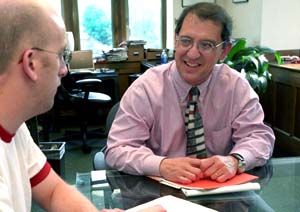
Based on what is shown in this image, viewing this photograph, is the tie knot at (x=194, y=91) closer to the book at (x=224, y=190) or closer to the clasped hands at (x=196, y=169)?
the clasped hands at (x=196, y=169)

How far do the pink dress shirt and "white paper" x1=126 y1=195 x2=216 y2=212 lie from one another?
341mm

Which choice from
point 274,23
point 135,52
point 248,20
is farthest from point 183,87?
point 135,52

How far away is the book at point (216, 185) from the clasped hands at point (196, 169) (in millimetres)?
14

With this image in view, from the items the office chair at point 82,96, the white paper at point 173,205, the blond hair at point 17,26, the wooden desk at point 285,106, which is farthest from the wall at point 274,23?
the blond hair at point 17,26

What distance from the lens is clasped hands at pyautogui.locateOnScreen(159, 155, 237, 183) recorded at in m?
1.18

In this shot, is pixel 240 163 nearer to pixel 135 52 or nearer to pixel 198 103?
pixel 198 103

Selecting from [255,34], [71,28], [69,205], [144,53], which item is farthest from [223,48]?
[71,28]

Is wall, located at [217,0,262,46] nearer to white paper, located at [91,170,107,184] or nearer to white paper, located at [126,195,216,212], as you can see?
white paper, located at [91,170,107,184]

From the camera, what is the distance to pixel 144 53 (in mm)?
4691

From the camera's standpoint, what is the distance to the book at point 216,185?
3.70 feet

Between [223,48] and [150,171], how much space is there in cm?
62

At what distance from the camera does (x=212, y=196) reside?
3.69 feet

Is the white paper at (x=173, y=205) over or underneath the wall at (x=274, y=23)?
underneath

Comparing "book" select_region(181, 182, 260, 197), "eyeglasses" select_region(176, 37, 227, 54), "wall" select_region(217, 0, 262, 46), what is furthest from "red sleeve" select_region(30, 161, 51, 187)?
"wall" select_region(217, 0, 262, 46)
